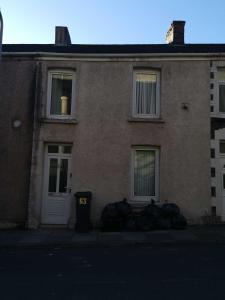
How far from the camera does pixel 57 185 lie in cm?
1628

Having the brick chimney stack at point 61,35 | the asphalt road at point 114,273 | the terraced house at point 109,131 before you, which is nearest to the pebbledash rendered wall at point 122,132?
the terraced house at point 109,131

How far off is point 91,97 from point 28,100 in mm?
2289

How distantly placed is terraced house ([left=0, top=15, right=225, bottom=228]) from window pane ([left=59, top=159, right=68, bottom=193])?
36 mm

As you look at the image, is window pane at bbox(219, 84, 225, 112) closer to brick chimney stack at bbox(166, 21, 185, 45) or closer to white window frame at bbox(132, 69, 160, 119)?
white window frame at bbox(132, 69, 160, 119)

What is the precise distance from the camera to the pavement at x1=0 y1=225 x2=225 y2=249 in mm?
12680

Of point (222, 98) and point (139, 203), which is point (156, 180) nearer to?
point (139, 203)

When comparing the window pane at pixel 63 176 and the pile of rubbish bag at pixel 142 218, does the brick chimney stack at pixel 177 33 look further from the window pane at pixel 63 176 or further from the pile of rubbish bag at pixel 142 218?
the pile of rubbish bag at pixel 142 218

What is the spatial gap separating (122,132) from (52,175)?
296cm

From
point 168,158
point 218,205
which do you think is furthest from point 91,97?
point 218,205

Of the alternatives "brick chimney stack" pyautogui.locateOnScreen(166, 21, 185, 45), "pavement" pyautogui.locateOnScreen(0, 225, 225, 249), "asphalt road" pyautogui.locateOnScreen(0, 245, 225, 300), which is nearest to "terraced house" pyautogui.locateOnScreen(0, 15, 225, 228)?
"pavement" pyautogui.locateOnScreen(0, 225, 225, 249)

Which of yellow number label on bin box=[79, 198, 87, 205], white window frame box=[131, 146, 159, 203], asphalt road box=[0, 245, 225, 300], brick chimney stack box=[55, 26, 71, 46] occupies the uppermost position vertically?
brick chimney stack box=[55, 26, 71, 46]

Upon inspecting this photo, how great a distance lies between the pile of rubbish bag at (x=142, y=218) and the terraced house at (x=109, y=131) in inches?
27.8

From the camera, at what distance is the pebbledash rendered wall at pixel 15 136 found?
1595 centimetres

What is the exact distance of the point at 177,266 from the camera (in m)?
9.11
